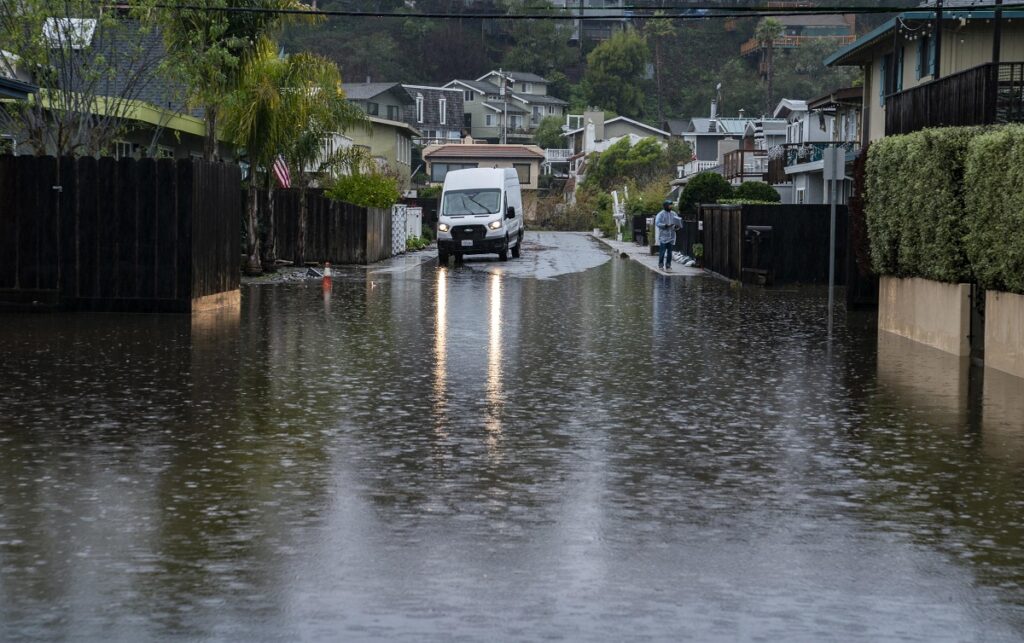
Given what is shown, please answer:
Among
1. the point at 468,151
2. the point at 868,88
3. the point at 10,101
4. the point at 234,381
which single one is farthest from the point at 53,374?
the point at 468,151

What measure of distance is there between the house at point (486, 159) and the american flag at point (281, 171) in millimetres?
76069

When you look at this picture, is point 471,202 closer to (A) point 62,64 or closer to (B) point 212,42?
(B) point 212,42

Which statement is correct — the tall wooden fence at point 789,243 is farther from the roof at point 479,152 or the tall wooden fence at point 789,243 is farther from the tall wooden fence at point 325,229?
the roof at point 479,152

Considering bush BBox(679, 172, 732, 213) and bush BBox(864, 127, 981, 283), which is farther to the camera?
bush BBox(679, 172, 732, 213)

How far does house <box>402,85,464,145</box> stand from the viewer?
441 ft

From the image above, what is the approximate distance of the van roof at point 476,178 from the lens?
4925 cm

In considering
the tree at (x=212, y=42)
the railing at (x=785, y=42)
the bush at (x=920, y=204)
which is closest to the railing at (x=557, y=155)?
the railing at (x=785, y=42)

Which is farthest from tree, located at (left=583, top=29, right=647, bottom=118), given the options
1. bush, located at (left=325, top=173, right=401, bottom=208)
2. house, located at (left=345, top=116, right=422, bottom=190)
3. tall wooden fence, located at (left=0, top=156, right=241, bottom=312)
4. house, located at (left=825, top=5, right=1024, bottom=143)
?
tall wooden fence, located at (left=0, top=156, right=241, bottom=312)

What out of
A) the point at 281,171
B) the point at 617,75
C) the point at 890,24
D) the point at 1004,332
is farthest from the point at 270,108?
the point at 617,75

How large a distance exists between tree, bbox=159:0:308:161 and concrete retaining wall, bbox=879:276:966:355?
14.0 meters

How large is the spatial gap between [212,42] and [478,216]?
52.3 feet

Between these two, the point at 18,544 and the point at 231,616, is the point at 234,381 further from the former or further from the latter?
the point at 231,616

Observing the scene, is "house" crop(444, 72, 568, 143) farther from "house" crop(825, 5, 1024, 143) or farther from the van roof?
"house" crop(825, 5, 1024, 143)

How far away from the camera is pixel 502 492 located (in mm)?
9383
